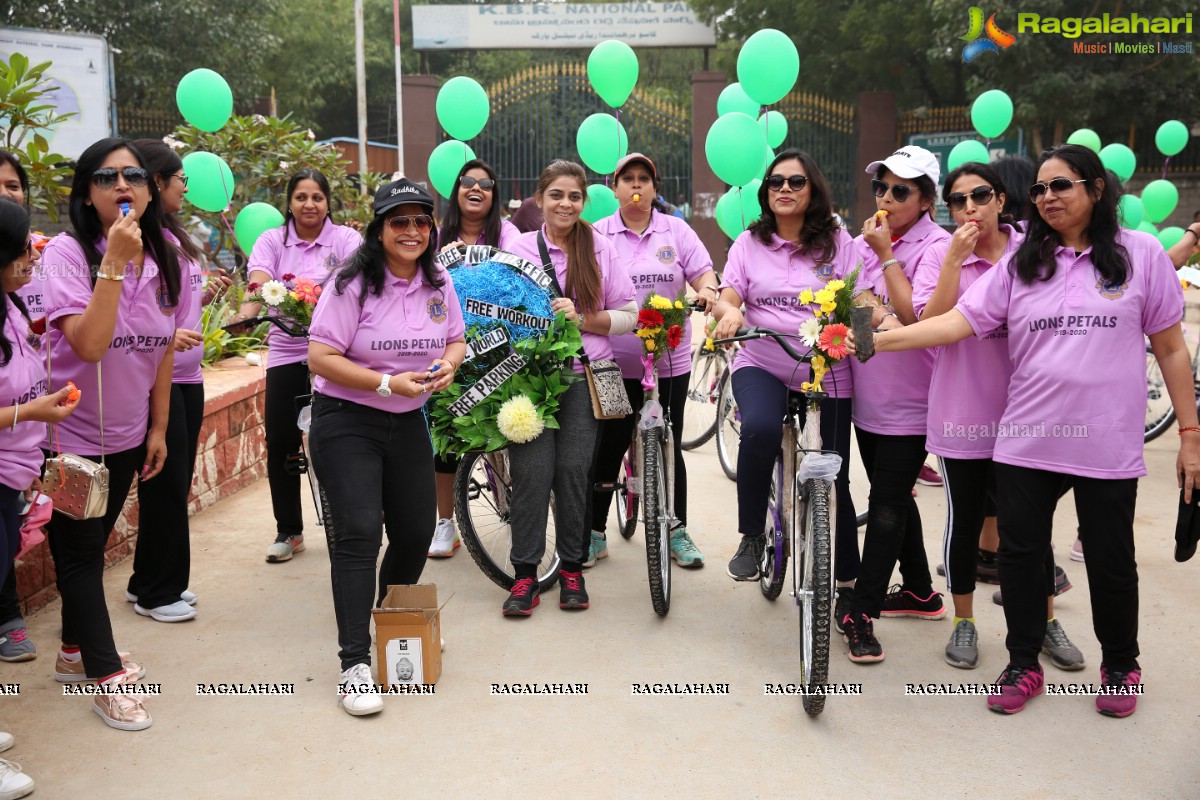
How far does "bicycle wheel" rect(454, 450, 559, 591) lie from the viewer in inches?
189

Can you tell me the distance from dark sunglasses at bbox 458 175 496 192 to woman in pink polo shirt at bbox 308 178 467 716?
1.58 m

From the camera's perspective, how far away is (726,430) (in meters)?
7.48

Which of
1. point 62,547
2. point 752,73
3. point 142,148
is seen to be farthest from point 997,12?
point 62,547

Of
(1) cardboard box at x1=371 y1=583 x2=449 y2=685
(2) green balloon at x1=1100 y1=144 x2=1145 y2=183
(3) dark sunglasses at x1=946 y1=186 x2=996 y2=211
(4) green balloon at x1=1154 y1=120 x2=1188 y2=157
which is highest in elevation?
(4) green balloon at x1=1154 y1=120 x2=1188 y2=157

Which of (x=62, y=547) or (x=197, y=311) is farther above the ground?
(x=197, y=311)

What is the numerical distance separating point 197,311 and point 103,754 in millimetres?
1877

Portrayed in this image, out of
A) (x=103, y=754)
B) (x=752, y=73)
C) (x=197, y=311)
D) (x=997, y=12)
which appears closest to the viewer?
(x=103, y=754)

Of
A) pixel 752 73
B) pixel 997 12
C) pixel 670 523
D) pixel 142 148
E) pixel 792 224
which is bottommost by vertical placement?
pixel 670 523

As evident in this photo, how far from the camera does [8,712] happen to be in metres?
3.72

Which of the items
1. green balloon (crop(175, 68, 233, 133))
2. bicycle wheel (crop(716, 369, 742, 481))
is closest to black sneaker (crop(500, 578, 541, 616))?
bicycle wheel (crop(716, 369, 742, 481))

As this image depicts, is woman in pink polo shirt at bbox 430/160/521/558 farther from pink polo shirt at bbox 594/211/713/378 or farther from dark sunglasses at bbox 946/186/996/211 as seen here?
dark sunglasses at bbox 946/186/996/211

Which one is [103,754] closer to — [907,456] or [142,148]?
[142,148]

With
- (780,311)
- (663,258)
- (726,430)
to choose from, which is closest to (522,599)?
(780,311)

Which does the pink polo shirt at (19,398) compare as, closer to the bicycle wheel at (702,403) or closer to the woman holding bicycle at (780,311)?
the woman holding bicycle at (780,311)
